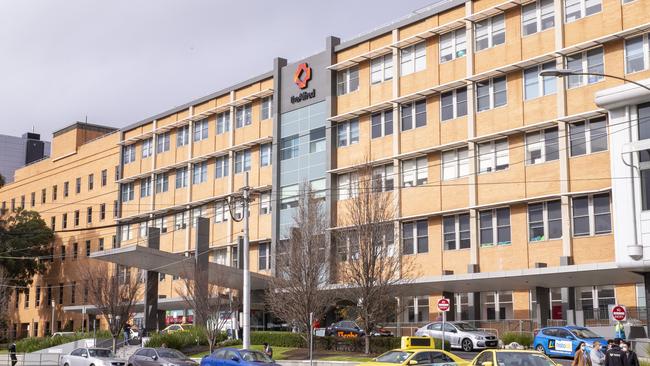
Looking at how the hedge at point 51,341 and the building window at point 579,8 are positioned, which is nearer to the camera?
the building window at point 579,8

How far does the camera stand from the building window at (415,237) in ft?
179

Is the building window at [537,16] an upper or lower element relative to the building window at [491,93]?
upper

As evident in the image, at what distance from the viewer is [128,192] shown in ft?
274

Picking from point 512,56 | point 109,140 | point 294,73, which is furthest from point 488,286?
point 109,140

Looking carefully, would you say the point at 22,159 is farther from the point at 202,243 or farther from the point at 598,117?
the point at 598,117

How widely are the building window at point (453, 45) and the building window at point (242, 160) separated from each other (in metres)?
20.6

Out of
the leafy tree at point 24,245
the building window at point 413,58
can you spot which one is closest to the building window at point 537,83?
the building window at point 413,58

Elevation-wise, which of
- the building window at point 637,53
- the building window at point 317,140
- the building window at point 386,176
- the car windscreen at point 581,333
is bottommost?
the car windscreen at point 581,333

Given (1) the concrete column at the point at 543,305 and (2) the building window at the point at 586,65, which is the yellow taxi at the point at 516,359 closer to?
(1) the concrete column at the point at 543,305

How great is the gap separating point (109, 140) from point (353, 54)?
36307 millimetres

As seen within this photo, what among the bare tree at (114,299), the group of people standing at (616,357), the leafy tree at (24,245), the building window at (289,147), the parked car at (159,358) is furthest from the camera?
the leafy tree at (24,245)

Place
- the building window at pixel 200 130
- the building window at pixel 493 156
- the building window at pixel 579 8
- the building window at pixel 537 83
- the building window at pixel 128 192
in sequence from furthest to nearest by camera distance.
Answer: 1. the building window at pixel 128 192
2. the building window at pixel 200 130
3. the building window at pixel 493 156
4. the building window at pixel 537 83
5. the building window at pixel 579 8

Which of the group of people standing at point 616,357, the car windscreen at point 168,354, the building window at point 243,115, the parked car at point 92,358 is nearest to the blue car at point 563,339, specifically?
the group of people standing at point 616,357

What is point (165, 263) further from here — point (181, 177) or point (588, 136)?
point (588, 136)
